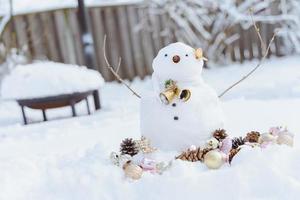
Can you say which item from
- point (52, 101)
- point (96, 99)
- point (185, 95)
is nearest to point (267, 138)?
point (185, 95)

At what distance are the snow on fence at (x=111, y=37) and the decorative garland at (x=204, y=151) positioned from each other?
4742 millimetres

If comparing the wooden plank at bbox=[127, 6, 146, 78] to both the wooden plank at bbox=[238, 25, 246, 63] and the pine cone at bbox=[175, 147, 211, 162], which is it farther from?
the pine cone at bbox=[175, 147, 211, 162]

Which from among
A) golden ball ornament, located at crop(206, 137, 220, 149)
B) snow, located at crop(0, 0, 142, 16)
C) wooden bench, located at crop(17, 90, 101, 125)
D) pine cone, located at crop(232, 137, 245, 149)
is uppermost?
snow, located at crop(0, 0, 142, 16)

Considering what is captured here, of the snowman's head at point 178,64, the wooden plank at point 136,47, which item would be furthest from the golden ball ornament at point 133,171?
the wooden plank at point 136,47

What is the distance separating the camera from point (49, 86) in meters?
4.79

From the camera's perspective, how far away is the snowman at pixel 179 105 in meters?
2.81

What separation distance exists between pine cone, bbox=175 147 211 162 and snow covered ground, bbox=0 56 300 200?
62 millimetres

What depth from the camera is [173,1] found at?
24.3ft

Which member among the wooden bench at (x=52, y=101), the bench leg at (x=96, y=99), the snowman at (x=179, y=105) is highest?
the snowman at (x=179, y=105)

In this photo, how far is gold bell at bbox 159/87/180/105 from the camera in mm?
2789

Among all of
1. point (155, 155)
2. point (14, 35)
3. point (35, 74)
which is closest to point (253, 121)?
point (155, 155)

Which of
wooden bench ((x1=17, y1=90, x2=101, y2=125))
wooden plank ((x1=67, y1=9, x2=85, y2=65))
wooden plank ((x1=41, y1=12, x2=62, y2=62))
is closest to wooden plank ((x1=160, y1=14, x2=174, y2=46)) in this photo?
wooden plank ((x1=67, y1=9, x2=85, y2=65))

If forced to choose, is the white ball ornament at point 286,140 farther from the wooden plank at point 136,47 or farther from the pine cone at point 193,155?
the wooden plank at point 136,47

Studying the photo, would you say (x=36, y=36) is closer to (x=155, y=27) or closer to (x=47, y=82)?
(x=155, y=27)
